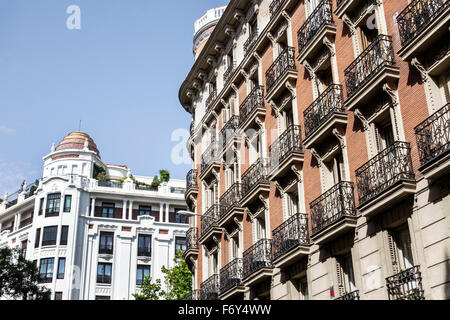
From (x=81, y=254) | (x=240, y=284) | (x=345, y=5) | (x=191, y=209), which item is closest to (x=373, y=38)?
(x=345, y=5)

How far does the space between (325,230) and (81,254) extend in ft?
151

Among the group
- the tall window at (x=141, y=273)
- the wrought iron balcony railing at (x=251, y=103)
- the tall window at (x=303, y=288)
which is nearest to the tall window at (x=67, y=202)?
the tall window at (x=141, y=273)

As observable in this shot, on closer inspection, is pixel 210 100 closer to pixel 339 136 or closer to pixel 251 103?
pixel 251 103

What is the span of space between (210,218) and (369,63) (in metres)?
A: 14.1

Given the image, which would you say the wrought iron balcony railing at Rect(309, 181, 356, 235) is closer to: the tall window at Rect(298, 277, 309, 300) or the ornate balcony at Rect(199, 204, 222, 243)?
the tall window at Rect(298, 277, 309, 300)

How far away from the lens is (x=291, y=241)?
20719 mm

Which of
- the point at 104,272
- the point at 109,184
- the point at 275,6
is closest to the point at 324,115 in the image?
the point at 275,6

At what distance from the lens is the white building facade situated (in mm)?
59562

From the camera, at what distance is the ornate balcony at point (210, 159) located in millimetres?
30384

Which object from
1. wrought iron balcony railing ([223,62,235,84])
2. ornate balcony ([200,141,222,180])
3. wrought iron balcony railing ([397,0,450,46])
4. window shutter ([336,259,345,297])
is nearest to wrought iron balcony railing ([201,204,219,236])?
ornate balcony ([200,141,222,180])

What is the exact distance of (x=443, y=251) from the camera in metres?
13.8

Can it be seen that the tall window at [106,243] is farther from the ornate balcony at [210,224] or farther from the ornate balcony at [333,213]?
the ornate balcony at [333,213]

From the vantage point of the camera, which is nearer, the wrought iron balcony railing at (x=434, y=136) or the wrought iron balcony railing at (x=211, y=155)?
the wrought iron balcony railing at (x=434, y=136)

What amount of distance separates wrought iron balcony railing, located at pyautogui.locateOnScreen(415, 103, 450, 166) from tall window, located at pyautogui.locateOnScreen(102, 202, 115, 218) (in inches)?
2062
